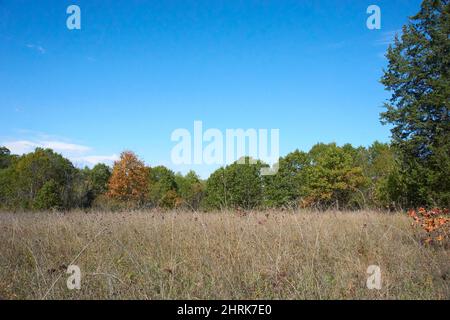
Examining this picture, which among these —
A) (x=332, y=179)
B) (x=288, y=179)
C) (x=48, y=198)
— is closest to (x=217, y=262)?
(x=48, y=198)

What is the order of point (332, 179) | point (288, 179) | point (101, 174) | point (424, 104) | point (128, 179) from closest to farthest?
point (424, 104)
point (332, 179)
point (128, 179)
point (288, 179)
point (101, 174)

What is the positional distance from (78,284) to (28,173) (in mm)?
37384

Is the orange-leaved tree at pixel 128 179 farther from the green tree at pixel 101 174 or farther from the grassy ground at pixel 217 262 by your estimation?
the grassy ground at pixel 217 262

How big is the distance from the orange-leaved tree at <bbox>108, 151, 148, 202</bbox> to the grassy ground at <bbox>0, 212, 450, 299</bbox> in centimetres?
3535

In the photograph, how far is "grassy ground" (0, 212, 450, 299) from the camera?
11.4ft

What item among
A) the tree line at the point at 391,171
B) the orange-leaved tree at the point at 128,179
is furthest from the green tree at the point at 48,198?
the orange-leaved tree at the point at 128,179

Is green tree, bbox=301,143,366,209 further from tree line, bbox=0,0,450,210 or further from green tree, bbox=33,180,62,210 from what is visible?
green tree, bbox=33,180,62,210

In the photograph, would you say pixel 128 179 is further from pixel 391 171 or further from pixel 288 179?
pixel 391 171

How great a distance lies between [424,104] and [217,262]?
17408 millimetres

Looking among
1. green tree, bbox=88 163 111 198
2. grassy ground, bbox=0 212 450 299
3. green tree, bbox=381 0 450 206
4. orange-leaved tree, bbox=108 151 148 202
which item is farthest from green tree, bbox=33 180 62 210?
green tree, bbox=88 163 111 198

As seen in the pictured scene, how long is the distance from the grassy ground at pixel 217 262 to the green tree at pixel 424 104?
1222 centimetres

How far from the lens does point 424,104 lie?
17.4 meters
